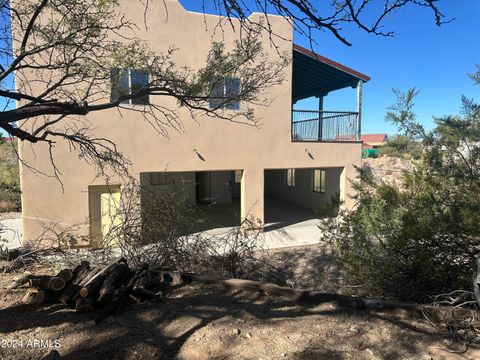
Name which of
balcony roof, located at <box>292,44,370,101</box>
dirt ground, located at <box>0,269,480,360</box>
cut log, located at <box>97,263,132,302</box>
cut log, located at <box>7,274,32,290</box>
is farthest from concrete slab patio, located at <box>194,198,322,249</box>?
balcony roof, located at <box>292,44,370,101</box>

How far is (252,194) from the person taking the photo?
12078 mm

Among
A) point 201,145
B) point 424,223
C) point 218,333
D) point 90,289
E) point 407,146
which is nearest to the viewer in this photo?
point 218,333

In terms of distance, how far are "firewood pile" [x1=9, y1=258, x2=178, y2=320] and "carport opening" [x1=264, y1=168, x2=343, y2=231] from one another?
900 centimetres

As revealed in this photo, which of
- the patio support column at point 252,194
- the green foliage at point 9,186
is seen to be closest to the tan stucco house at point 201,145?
the patio support column at point 252,194

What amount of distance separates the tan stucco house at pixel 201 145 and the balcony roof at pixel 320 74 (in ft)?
0.12

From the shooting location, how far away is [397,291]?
187 inches

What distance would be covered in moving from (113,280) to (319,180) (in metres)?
13.6

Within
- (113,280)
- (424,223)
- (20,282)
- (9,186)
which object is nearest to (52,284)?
(113,280)

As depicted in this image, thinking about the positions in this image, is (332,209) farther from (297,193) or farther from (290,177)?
(290,177)

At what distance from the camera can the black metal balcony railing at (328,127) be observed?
13.4 m

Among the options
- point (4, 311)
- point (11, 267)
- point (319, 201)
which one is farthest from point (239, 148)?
point (4, 311)

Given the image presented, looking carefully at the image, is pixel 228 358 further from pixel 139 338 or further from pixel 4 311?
pixel 4 311

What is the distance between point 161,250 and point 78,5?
12.5 feet

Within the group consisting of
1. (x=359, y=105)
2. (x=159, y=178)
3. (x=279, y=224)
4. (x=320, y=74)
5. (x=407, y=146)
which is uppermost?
(x=320, y=74)
